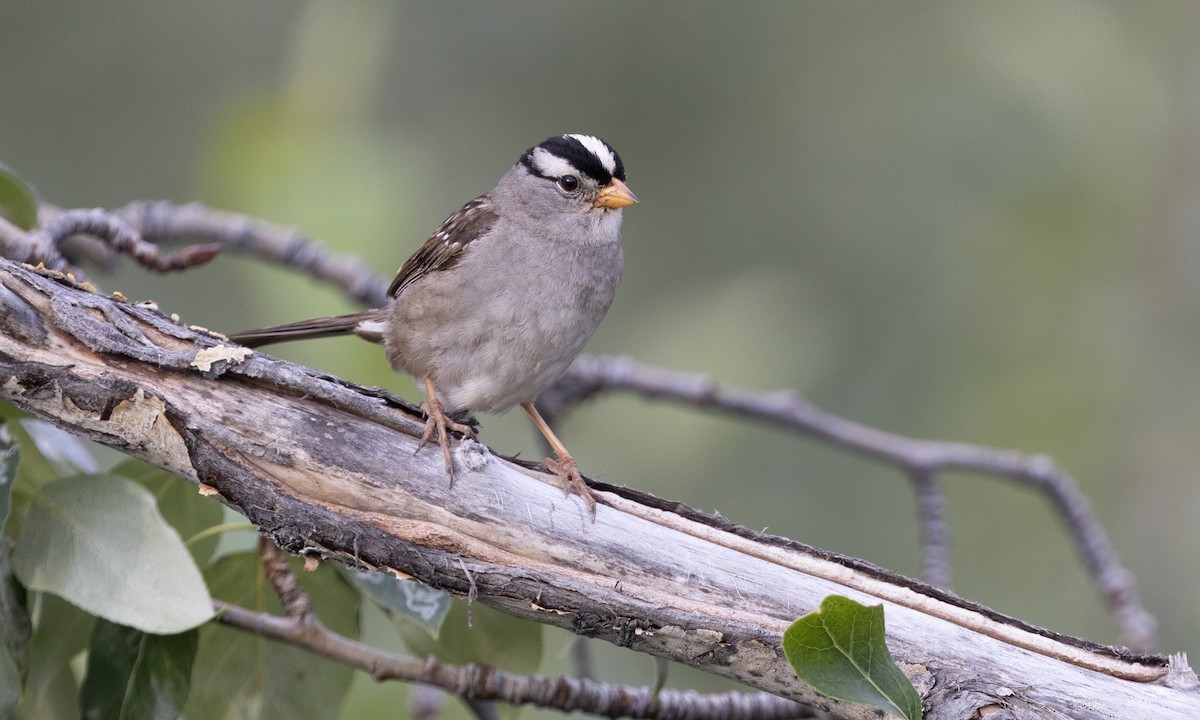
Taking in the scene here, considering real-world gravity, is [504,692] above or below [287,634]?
above

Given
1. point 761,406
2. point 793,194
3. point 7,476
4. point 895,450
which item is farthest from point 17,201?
point 793,194

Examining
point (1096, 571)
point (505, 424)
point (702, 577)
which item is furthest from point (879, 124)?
point (702, 577)

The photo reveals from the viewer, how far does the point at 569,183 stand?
13.6 ft

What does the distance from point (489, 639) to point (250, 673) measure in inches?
23.3

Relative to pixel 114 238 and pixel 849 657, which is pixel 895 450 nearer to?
pixel 849 657

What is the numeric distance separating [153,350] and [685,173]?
5.62m

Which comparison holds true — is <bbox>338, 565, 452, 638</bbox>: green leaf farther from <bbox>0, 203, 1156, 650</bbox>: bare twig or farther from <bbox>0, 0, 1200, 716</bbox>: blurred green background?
<bbox>0, 203, 1156, 650</bbox>: bare twig

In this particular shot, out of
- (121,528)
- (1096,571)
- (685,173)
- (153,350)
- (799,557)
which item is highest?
(685,173)

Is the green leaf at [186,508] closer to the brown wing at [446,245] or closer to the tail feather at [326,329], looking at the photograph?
the tail feather at [326,329]

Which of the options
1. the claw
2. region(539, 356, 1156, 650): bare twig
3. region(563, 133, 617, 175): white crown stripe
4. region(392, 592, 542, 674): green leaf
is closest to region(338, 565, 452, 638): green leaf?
A: region(392, 592, 542, 674): green leaf

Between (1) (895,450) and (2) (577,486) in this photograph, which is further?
(1) (895,450)

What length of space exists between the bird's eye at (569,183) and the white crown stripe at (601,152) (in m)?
0.12

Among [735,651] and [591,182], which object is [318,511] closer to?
[735,651]

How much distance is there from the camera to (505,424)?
587 cm
